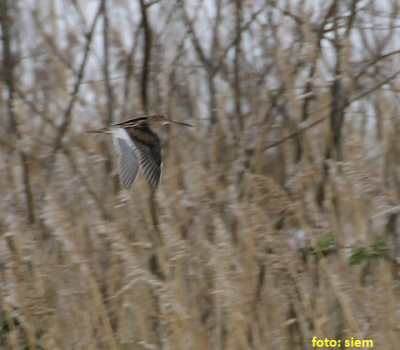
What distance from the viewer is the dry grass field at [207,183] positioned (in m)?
2.27

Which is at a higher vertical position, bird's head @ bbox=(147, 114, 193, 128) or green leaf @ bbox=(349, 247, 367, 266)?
bird's head @ bbox=(147, 114, 193, 128)

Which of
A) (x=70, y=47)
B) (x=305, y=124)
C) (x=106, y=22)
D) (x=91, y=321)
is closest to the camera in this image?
(x=91, y=321)

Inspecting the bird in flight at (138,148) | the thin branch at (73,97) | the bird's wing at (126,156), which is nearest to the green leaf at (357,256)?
the bird in flight at (138,148)

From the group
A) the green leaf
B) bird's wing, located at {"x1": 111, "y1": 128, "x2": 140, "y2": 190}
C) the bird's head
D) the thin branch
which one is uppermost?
the thin branch

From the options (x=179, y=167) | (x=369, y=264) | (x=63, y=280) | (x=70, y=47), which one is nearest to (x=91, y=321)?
(x=63, y=280)

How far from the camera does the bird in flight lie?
2568 millimetres

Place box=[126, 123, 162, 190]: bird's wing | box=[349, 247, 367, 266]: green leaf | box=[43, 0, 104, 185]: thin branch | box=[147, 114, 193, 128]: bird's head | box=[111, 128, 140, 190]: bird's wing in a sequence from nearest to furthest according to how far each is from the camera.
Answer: box=[349, 247, 367, 266]: green leaf → box=[126, 123, 162, 190]: bird's wing → box=[111, 128, 140, 190]: bird's wing → box=[147, 114, 193, 128]: bird's head → box=[43, 0, 104, 185]: thin branch

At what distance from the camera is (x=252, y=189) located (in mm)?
2754

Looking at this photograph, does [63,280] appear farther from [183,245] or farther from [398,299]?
[398,299]

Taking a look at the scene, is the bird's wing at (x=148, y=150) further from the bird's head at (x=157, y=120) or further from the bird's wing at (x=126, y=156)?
the bird's head at (x=157, y=120)

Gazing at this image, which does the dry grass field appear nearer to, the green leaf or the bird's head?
the green leaf

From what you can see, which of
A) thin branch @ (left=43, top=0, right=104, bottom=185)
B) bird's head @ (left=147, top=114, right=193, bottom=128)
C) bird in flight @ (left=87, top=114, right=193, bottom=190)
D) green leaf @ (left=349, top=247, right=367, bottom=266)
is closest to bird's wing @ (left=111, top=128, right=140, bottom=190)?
bird in flight @ (left=87, top=114, right=193, bottom=190)

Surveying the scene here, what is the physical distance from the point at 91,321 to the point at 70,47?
1.76m

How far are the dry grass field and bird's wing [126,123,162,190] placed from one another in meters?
0.08
